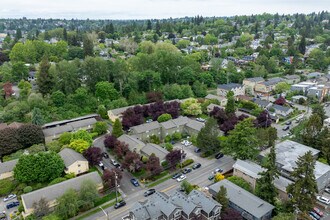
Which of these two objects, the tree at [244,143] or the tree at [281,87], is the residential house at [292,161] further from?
the tree at [281,87]

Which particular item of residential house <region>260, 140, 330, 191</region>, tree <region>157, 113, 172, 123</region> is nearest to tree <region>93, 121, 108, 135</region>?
tree <region>157, 113, 172, 123</region>

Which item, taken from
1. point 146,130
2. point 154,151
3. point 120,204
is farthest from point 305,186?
point 146,130

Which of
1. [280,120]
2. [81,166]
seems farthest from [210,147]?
[280,120]

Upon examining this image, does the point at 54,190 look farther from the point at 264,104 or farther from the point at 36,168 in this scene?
the point at 264,104

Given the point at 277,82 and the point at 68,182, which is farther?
the point at 277,82

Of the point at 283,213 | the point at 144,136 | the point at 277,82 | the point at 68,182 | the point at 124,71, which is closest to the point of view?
the point at 283,213

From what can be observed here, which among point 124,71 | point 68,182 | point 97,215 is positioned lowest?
point 97,215

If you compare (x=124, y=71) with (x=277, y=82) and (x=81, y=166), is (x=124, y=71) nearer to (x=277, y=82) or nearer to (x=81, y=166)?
(x=81, y=166)
